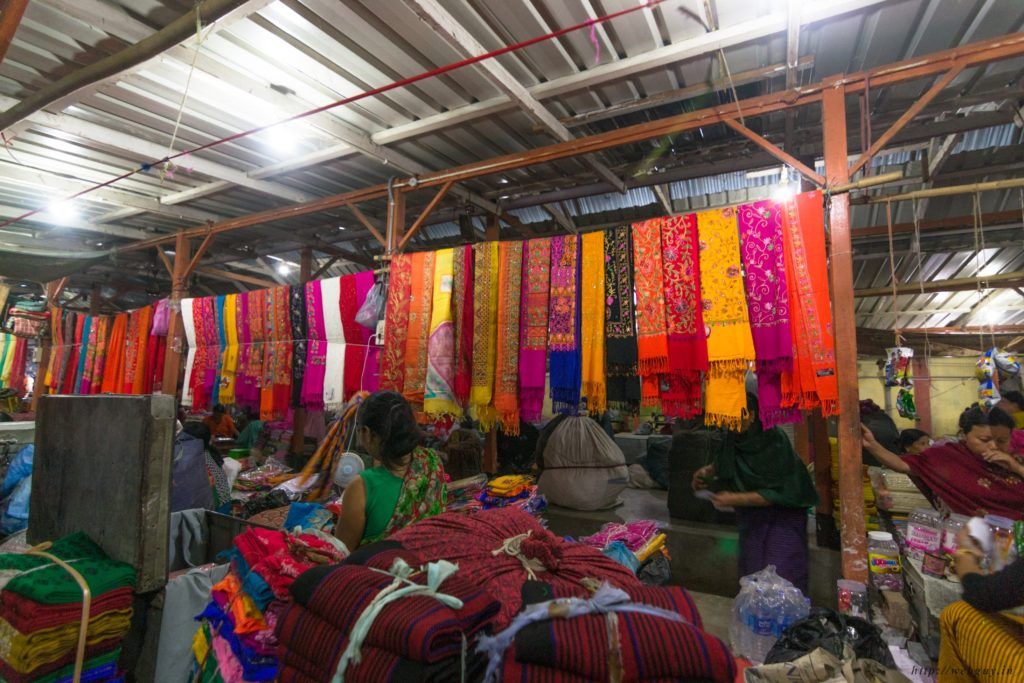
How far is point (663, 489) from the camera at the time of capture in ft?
22.0

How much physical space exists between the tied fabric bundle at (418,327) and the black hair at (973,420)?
379 centimetres

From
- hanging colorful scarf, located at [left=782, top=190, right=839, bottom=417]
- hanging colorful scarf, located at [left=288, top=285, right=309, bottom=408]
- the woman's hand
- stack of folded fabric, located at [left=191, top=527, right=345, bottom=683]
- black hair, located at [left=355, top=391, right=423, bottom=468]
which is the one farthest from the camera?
hanging colorful scarf, located at [left=288, top=285, right=309, bottom=408]

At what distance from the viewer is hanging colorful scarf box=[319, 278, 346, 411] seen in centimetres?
489

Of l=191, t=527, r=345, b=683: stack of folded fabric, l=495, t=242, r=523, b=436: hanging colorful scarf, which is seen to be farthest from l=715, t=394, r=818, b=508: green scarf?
l=191, t=527, r=345, b=683: stack of folded fabric

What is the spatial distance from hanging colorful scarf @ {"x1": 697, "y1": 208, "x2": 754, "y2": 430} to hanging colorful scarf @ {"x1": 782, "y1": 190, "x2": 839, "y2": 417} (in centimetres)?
26

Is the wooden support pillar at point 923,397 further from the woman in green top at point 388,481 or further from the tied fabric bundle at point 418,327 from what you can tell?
the woman in green top at point 388,481

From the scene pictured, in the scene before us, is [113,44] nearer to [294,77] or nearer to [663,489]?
[294,77]

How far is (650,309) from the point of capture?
335 cm

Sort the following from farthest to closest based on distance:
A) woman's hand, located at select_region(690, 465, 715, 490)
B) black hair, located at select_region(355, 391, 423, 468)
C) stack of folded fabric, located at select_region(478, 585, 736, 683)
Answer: woman's hand, located at select_region(690, 465, 715, 490) < black hair, located at select_region(355, 391, 423, 468) < stack of folded fabric, located at select_region(478, 585, 736, 683)

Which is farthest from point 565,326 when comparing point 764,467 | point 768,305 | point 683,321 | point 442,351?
point 764,467

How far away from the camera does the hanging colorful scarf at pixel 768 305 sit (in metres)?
2.98

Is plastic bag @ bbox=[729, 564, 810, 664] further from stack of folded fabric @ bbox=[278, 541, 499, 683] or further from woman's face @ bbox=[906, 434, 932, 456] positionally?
woman's face @ bbox=[906, 434, 932, 456]

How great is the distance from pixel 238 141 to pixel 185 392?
3200 mm

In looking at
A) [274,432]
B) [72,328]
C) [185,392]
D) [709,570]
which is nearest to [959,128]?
[709,570]
